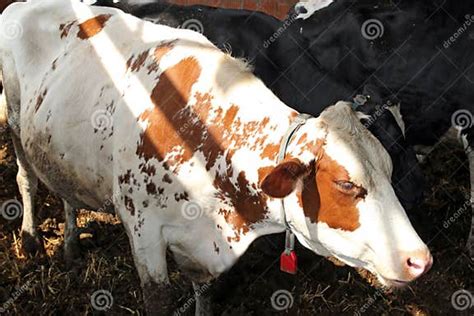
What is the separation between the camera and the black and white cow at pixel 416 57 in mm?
4836

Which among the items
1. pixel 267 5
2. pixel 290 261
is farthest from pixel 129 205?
pixel 267 5

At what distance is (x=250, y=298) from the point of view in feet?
13.7

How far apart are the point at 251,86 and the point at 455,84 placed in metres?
2.39

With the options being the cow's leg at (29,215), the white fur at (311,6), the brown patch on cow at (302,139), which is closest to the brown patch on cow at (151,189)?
the brown patch on cow at (302,139)

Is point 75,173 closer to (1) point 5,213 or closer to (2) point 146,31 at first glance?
(2) point 146,31

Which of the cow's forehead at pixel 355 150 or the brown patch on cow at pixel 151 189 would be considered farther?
the brown patch on cow at pixel 151 189

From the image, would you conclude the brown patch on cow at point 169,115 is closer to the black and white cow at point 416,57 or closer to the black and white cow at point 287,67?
the black and white cow at point 287,67

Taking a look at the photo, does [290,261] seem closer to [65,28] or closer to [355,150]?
[355,150]

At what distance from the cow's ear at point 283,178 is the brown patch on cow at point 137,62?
104cm

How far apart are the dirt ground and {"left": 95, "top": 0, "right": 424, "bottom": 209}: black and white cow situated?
0.58 metres

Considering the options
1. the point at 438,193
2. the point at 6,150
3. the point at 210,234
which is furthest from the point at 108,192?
the point at 438,193

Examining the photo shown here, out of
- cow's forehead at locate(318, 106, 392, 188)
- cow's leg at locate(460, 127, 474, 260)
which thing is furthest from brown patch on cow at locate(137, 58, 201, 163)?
cow's leg at locate(460, 127, 474, 260)

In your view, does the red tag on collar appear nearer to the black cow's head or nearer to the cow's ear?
the cow's ear

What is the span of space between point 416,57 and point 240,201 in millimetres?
2509
